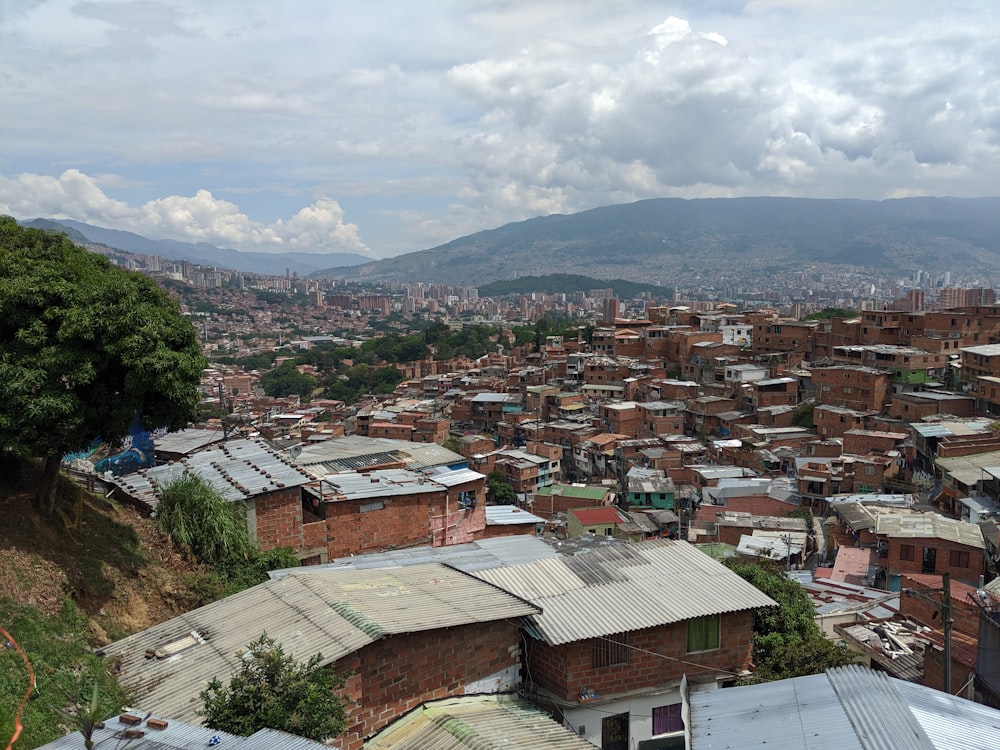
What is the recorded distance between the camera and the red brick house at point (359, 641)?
608cm

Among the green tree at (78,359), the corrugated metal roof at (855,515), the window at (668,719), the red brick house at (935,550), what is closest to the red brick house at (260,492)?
the green tree at (78,359)

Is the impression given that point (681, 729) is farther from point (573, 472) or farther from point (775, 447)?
point (573, 472)

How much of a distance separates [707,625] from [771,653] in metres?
1.22

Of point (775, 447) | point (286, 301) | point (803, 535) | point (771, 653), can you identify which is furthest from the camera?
point (286, 301)

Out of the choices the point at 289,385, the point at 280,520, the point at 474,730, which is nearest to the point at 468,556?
the point at 474,730

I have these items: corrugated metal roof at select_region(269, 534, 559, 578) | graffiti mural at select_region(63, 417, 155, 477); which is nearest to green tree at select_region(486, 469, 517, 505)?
graffiti mural at select_region(63, 417, 155, 477)

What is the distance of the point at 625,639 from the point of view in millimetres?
7227

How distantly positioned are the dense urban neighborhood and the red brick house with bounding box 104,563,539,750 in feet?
0.08

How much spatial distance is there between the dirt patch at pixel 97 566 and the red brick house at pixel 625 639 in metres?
3.73

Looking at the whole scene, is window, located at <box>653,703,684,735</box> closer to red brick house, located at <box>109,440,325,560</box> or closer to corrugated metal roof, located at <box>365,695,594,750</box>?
corrugated metal roof, located at <box>365,695,594,750</box>

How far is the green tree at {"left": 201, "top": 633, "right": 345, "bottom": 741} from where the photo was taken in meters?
5.20

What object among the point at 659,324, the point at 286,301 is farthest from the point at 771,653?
the point at 286,301

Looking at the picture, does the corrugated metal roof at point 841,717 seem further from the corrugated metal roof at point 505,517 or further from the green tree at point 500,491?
the green tree at point 500,491

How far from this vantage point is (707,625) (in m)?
7.67
